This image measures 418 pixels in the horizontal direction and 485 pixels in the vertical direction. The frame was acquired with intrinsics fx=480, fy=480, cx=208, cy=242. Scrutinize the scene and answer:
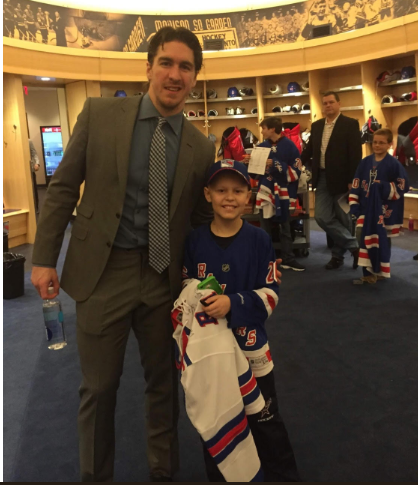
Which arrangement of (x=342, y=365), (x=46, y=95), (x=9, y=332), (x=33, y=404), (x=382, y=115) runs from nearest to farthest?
(x=33, y=404), (x=342, y=365), (x=9, y=332), (x=382, y=115), (x=46, y=95)

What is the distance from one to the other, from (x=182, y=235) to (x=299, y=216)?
415cm

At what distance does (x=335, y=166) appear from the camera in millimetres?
5156

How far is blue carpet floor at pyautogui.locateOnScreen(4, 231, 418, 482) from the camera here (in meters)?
2.16

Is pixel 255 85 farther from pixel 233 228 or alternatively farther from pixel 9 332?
pixel 233 228

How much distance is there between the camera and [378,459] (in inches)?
84.3

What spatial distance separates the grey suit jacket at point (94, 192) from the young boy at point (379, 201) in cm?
317

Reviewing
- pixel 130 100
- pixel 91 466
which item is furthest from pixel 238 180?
pixel 91 466

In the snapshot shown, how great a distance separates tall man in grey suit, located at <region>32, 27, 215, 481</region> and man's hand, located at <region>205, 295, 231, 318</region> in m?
0.21

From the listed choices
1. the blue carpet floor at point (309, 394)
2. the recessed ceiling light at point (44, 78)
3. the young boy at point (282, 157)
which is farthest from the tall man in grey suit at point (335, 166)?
the recessed ceiling light at point (44, 78)

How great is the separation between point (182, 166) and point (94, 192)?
33 centimetres

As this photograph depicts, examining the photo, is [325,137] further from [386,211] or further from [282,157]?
[386,211]

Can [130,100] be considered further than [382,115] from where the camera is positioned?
No

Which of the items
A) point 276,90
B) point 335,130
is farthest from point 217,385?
point 276,90

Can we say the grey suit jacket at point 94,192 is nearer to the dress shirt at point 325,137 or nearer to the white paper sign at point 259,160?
the white paper sign at point 259,160
